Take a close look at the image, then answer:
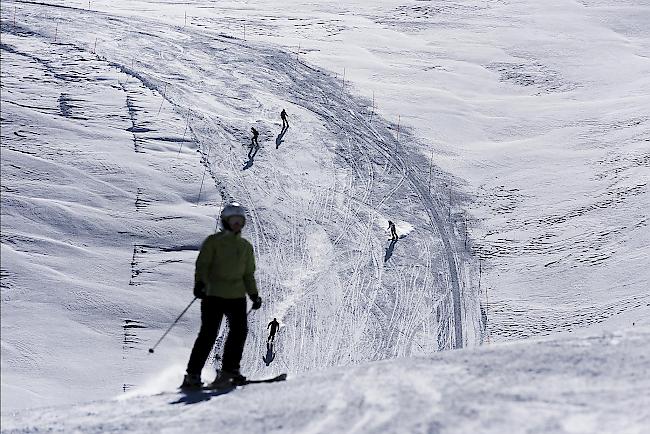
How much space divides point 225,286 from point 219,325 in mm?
437

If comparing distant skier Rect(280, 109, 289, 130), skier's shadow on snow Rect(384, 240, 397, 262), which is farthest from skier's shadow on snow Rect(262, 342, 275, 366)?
distant skier Rect(280, 109, 289, 130)

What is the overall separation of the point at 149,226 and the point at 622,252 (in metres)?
12.1

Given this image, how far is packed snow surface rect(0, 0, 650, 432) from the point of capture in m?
6.98

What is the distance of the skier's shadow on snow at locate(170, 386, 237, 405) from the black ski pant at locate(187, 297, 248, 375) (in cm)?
29

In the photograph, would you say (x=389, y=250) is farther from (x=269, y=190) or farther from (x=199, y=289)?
(x=199, y=289)

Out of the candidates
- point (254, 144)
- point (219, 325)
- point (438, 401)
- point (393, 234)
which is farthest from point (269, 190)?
point (438, 401)

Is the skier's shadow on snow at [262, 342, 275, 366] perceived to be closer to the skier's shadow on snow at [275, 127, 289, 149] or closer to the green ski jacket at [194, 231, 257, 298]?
the skier's shadow on snow at [275, 127, 289, 149]

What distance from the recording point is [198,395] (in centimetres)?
707

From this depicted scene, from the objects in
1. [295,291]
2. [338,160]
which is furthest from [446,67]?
[295,291]

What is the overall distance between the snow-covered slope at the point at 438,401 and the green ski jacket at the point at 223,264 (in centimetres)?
81

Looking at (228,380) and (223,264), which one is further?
(228,380)

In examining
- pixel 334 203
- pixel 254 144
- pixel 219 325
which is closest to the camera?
pixel 219 325

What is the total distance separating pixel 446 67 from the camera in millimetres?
37500

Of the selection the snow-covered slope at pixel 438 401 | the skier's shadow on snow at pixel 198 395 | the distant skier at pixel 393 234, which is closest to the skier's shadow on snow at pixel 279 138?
the distant skier at pixel 393 234
